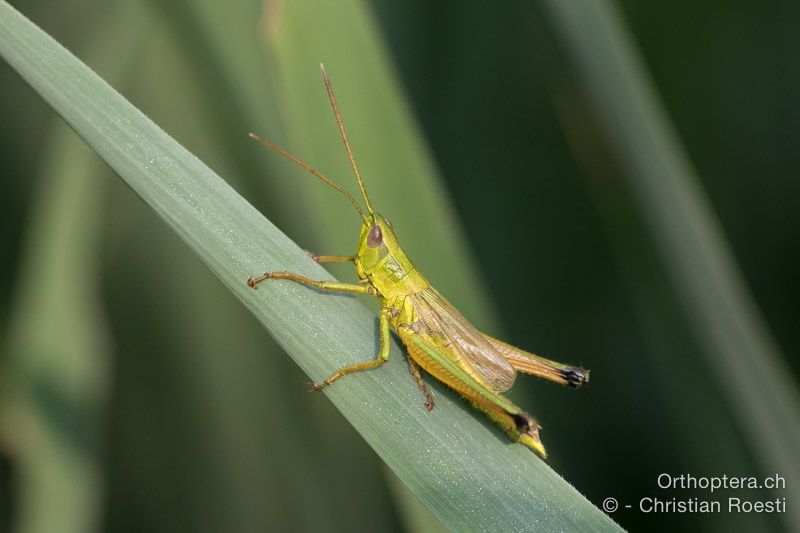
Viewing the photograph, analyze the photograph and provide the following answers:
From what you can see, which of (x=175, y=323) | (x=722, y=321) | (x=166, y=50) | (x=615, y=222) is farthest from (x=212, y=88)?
(x=722, y=321)

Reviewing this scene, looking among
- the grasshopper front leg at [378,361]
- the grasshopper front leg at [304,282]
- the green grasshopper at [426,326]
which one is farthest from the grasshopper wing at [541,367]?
the grasshopper front leg at [304,282]

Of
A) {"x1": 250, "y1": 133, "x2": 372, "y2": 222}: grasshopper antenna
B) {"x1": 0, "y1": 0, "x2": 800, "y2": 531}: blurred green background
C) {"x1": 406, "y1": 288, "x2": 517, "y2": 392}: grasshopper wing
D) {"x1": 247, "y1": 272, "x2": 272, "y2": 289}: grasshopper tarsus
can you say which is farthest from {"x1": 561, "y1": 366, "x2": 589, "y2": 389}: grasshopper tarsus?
{"x1": 247, "y1": 272, "x2": 272, "y2": 289}: grasshopper tarsus

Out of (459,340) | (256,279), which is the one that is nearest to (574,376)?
(459,340)

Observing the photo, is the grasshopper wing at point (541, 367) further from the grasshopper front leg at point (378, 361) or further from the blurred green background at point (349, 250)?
the grasshopper front leg at point (378, 361)

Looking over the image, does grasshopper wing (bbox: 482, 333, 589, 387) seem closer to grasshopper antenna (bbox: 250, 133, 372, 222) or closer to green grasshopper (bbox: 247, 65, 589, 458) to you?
green grasshopper (bbox: 247, 65, 589, 458)

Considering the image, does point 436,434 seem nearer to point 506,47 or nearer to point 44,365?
point 44,365
